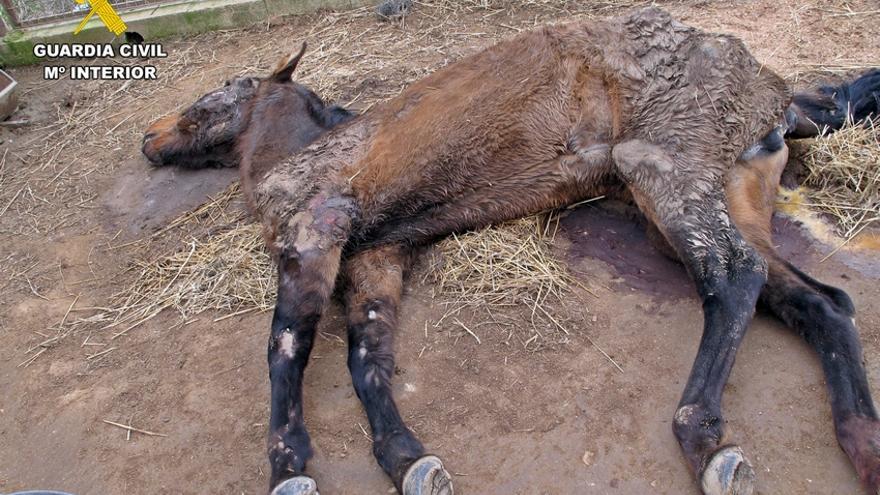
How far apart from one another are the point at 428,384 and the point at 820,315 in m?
1.61

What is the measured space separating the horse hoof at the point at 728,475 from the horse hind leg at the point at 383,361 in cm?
88

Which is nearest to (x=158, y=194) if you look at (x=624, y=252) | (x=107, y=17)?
(x=624, y=252)

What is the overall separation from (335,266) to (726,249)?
175cm

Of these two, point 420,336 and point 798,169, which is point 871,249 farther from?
point 420,336

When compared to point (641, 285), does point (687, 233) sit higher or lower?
higher

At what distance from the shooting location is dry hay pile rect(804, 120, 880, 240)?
3.31m

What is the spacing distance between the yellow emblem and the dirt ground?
2964 millimetres

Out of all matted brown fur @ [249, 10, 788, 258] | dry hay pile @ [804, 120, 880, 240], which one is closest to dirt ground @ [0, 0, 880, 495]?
dry hay pile @ [804, 120, 880, 240]

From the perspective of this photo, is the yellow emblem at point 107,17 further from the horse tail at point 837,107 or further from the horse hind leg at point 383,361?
the horse tail at point 837,107

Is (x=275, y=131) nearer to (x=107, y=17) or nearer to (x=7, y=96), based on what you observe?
(x=7, y=96)

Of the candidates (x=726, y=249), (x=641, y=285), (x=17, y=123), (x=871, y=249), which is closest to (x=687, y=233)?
(x=726, y=249)

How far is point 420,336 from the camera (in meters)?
3.14

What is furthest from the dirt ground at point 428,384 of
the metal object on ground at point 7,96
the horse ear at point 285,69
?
the metal object on ground at point 7,96

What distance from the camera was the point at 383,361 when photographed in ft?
9.69
